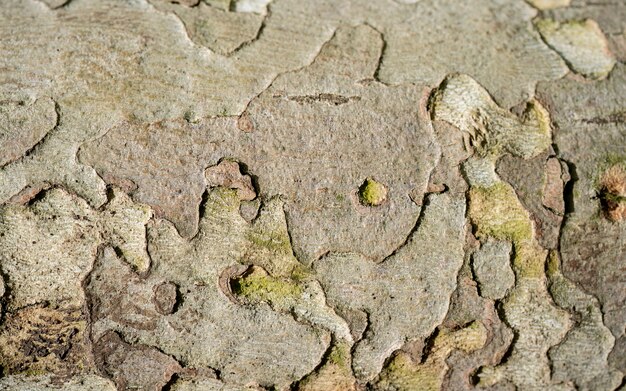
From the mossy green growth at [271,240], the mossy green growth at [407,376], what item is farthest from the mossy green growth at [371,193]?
the mossy green growth at [407,376]

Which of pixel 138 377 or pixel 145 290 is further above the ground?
pixel 145 290

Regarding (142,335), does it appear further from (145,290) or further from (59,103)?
(59,103)

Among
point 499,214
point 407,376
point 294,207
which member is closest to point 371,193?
point 294,207

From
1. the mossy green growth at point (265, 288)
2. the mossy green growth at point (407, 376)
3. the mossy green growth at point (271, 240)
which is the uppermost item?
the mossy green growth at point (271, 240)

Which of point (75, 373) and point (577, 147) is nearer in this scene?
point (75, 373)

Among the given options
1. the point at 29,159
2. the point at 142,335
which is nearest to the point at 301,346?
the point at 142,335

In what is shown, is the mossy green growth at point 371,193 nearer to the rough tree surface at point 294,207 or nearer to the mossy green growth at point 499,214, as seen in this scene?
the rough tree surface at point 294,207

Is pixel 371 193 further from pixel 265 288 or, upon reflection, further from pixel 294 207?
pixel 265 288
